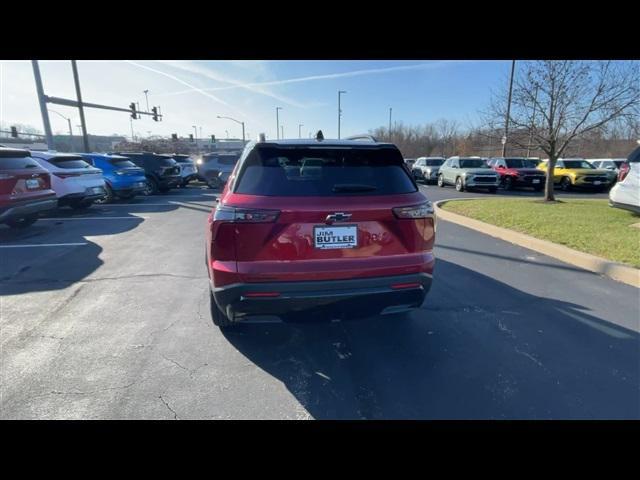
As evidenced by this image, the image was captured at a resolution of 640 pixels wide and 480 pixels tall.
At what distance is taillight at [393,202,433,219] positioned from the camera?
2.50 m

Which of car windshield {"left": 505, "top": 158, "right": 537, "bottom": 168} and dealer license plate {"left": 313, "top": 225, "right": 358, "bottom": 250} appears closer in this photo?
dealer license plate {"left": 313, "top": 225, "right": 358, "bottom": 250}

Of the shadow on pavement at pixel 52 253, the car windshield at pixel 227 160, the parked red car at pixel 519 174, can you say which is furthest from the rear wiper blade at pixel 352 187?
the parked red car at pixel 519 174

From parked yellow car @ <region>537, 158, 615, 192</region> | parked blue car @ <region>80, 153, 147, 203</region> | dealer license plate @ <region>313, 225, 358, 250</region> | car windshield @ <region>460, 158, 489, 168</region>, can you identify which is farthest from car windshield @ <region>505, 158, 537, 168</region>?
dealer license plate @ <region>313, 225, 358, 250</region>

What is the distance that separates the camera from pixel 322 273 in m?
2.37

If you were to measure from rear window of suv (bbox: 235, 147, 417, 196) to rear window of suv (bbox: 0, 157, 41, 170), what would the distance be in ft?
23.3

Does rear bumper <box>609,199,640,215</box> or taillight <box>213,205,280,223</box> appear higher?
taillight <box>213,205,280,223</box>

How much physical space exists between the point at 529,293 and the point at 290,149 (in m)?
3.73

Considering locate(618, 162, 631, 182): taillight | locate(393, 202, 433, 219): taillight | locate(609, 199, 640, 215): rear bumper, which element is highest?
locate(618, 162, 631, 182): taillight

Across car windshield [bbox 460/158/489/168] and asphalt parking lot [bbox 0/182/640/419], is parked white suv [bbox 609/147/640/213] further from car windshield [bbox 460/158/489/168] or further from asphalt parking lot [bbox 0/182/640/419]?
car windshield [bbox 460/158/489/168]

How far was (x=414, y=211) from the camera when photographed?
→ 255 centimetres

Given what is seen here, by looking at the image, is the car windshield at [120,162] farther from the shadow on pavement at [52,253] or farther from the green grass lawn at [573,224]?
the green grass lawn at [573,224]

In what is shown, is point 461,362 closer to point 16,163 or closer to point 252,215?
point 252,215

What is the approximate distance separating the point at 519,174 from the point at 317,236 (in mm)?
18513

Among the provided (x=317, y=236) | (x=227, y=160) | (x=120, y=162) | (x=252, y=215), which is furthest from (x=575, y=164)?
(x=120, y=162)
